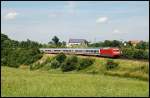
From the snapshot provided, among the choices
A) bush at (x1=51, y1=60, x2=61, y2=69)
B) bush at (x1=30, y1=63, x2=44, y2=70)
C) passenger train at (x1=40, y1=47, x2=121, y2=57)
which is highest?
passenger train at (x1=40, y1=47, x2=121, y2=57)

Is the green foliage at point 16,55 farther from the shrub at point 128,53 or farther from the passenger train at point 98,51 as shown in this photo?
the shrub at point 128,53

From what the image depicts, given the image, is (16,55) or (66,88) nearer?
(66,88)

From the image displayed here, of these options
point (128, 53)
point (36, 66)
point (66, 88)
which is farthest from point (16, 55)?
point (66, 88)

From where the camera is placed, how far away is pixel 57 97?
85.9 feet

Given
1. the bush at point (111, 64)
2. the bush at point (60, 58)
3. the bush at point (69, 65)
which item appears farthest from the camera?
the bush at point (60, 58)

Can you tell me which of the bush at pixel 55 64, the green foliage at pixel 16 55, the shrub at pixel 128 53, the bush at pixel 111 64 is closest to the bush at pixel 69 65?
the bush at pixel 55 64

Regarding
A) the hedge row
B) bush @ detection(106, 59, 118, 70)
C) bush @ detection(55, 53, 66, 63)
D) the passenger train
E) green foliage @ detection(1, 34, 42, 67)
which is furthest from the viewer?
green foliage @ detection(1, 34, 42, 67)

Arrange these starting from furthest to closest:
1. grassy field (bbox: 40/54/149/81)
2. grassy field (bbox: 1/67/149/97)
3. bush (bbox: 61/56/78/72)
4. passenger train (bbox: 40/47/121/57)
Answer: passenger train (bbox: 40/47/121/57) < bush (bbox: 61/56/78/72) < grassy field (bbox: 40/54/149/81) < grassy field (bbox: 1/67/149/97)

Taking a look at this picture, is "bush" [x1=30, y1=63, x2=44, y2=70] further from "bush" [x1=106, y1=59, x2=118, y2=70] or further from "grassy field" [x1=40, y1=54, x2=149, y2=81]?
"bush" [x1=106, y1=59, x2=118, y2=70]

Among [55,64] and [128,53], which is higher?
[128,53]

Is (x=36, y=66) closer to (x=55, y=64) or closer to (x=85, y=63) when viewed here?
(x=55, y=64)

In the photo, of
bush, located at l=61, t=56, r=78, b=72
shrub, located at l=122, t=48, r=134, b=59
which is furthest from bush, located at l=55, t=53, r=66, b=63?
shrub, located at l=122, t=48, r=134, b=59

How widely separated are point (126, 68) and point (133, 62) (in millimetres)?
2079

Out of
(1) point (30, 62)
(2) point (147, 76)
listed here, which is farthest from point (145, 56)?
(1) point (30, 62)
